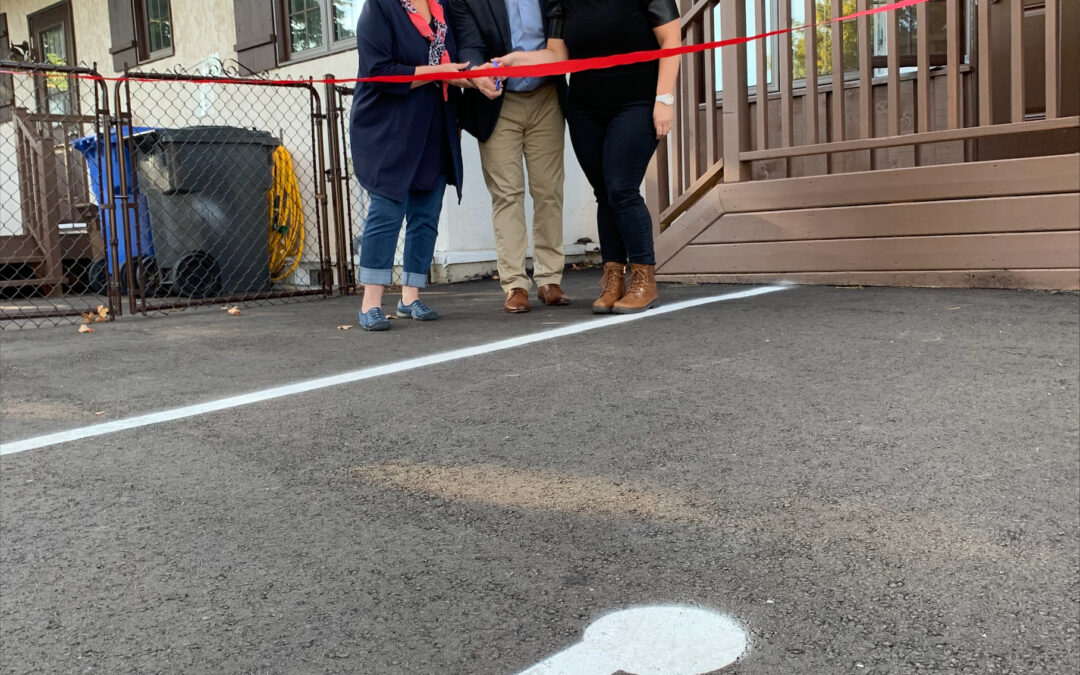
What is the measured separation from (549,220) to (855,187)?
5.42 feet

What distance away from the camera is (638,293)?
4656 millimetres

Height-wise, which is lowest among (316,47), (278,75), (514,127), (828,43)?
(514,127)

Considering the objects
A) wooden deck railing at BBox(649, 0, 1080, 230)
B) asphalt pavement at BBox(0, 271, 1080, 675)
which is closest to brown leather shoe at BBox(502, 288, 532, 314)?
asphalt pavement at BBox(0, 271, 1080, 675)

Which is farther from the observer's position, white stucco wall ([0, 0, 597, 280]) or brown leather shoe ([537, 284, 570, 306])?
white stucco wall ([0, 0, 597, 280])

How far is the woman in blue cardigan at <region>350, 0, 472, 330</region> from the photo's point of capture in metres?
4.43

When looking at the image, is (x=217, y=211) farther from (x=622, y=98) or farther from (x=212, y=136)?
(x=622, y=98)

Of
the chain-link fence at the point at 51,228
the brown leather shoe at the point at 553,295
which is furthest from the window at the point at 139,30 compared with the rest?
the brown leather shoe at the point at 553,295

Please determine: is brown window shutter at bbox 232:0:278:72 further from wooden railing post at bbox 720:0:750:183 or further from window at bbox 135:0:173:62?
wooden railing post at bbox 720:0:750:183

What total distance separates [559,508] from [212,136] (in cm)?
649

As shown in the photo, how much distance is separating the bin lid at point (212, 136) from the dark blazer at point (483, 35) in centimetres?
366

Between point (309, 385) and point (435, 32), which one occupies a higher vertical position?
point (435, 32)

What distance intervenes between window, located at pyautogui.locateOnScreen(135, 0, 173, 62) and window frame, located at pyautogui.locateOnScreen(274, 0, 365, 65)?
7.29 ft

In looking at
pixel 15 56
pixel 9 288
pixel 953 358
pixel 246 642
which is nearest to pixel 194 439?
pixel 246 642

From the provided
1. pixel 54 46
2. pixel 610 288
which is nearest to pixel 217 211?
pixel 610 288
